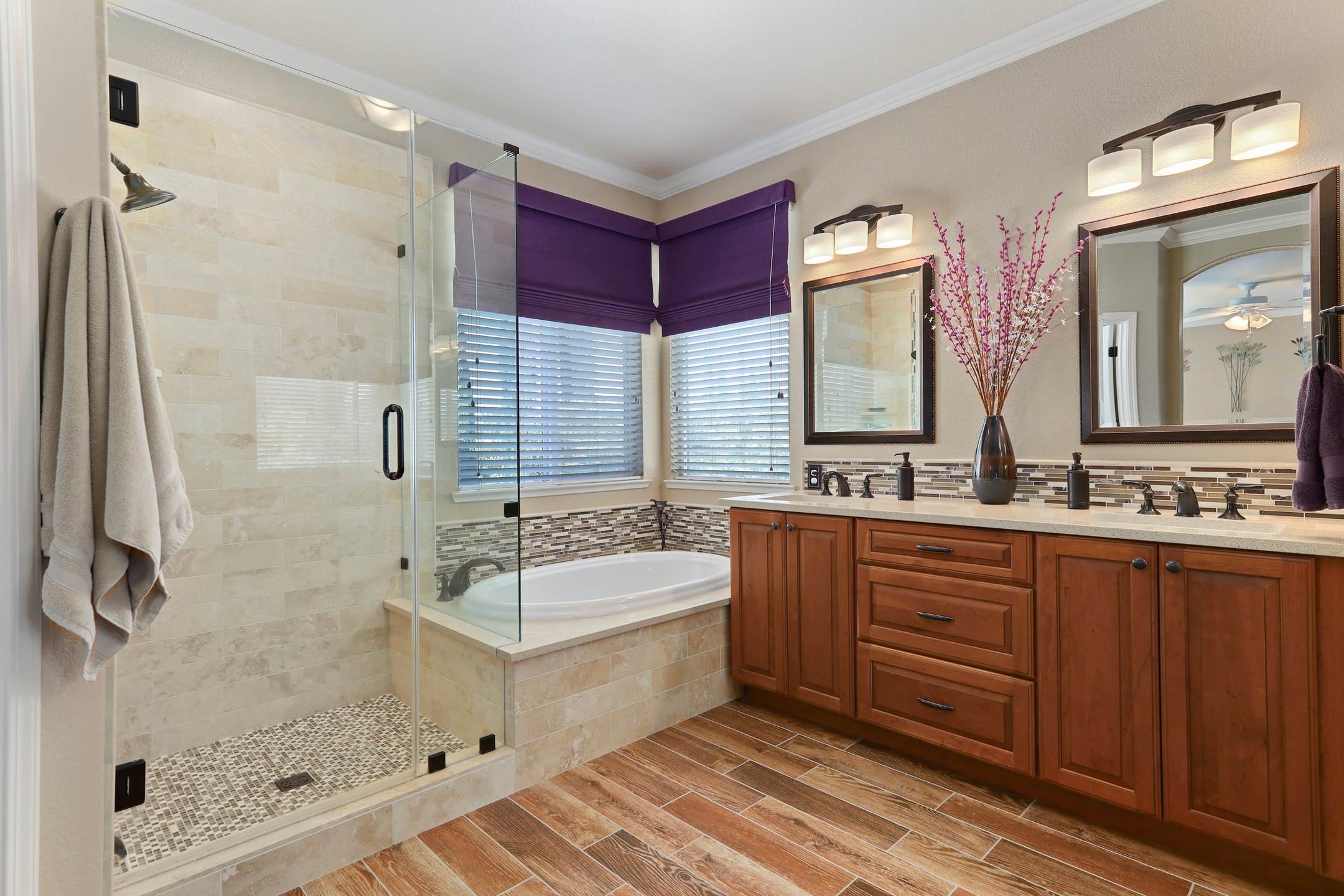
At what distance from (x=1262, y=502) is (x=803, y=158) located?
244cm

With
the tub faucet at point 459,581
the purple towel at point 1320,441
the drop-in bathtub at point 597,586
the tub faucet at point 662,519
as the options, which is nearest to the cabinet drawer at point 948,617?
the purple towel at point 1320,441

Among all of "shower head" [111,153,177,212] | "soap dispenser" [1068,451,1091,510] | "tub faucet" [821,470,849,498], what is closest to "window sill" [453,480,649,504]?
"tub faucet" [821,470,849,498]

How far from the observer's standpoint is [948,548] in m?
2.29

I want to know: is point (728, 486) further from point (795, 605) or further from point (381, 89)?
point (381, 89)

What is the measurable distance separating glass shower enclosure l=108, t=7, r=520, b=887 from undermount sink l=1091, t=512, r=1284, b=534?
6.72 ft

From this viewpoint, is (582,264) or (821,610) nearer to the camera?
(821,610)

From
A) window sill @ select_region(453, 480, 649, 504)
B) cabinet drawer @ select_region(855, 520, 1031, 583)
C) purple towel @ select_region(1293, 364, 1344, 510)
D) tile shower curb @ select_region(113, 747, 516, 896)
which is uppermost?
purple towel @ select_region(1293, 364, 1344, 510)

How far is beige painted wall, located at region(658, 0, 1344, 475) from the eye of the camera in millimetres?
2111

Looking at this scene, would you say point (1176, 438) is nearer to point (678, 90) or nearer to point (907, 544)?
point (907, 544)

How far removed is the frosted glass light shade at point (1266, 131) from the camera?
204 cm

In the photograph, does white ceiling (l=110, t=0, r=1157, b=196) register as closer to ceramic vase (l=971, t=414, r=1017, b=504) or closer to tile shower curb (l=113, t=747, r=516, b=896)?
ceramic vase (l=971, t=414, r=1017, b=504)

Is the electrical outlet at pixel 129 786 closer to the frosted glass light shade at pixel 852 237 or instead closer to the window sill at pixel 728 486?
the window sill at pixel 728 486

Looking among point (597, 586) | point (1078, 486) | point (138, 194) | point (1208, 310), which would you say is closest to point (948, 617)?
point (1078, 486)

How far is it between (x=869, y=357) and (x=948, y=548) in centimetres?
120
